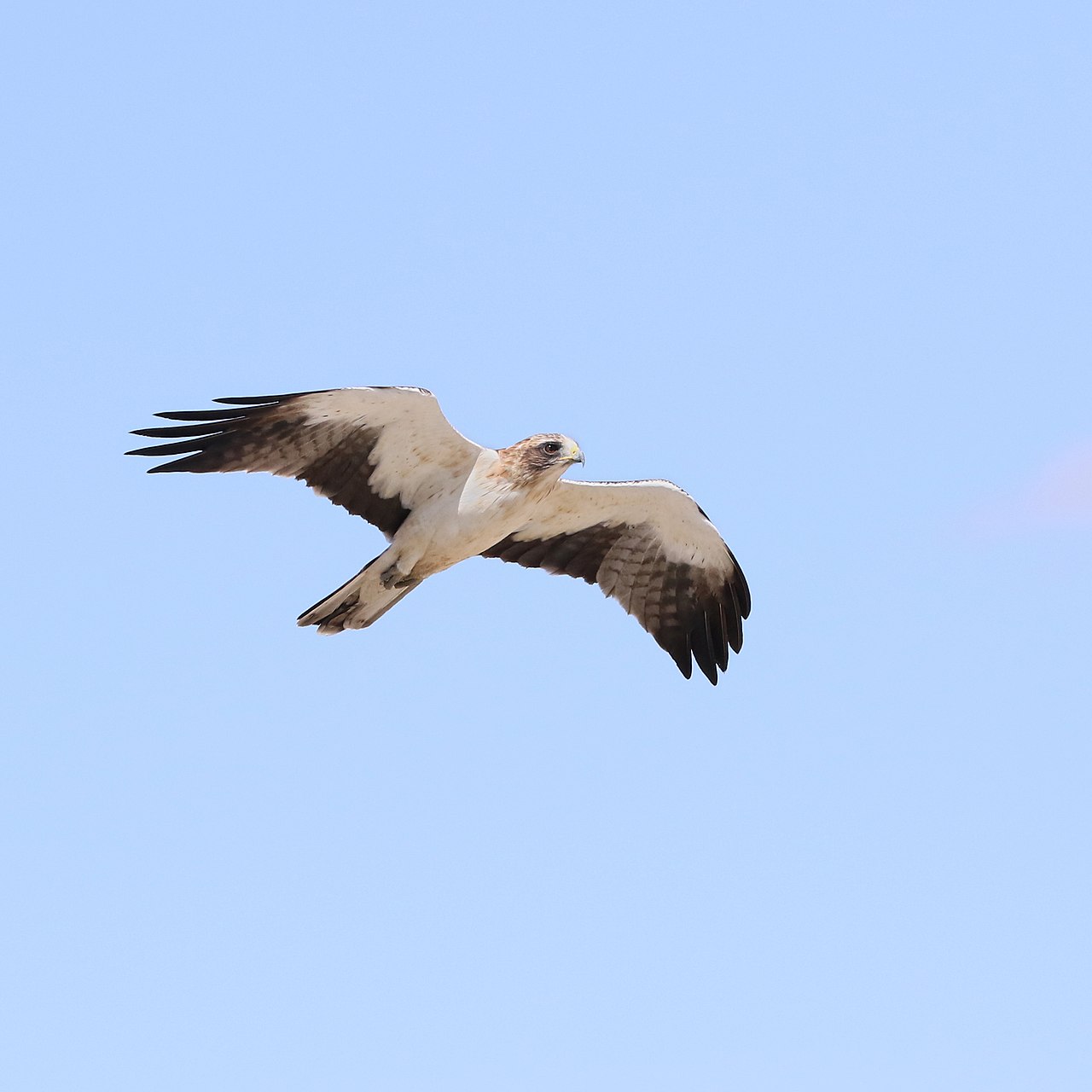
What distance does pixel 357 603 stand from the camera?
1522 cm

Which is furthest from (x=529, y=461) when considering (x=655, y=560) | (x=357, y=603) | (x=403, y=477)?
(x=655, y=560)

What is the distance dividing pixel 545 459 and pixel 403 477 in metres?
1.30

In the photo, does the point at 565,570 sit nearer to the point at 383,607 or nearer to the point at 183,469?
the point at 383,607

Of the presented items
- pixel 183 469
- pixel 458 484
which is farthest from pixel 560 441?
pixel 183 469

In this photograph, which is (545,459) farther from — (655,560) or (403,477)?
(655,560)

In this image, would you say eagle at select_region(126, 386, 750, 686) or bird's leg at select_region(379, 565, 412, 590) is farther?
bird's leg at select_region(379, 565, 412, 590)

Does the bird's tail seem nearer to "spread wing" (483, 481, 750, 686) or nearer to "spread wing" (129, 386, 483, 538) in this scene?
"spread wing" (129, 386, 483, 538)

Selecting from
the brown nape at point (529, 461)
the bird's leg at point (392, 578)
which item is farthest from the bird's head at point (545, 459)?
the bird's leg at point (392, 578)

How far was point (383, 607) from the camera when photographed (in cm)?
1534

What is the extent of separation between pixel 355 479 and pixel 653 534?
10.3 ft

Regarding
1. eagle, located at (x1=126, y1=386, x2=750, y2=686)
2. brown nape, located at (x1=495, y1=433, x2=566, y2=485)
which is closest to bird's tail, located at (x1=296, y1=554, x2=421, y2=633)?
eagle, located at (x1=126, y1=386, x2=750, y2=686)

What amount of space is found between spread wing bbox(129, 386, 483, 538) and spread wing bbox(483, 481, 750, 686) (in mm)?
1445

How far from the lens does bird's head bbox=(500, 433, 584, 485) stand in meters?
14.9

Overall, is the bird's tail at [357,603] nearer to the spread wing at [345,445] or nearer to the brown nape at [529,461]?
the spread wing at [345,445]
